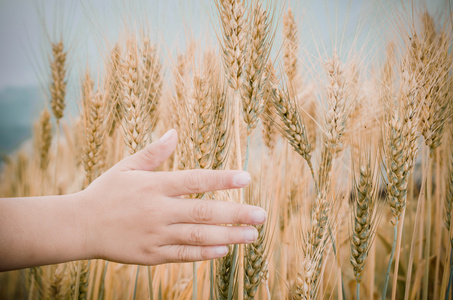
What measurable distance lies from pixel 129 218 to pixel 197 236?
0.17 metres

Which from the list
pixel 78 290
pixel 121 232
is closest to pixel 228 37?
pixel 121 232

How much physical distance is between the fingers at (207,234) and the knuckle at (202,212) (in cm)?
3

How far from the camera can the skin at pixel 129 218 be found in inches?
29.1

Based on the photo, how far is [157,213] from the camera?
74 cm

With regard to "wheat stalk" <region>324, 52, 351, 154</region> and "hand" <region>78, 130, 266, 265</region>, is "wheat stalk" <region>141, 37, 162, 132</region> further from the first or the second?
"wheat stalk" <region>324, 52, 351, 154</region>

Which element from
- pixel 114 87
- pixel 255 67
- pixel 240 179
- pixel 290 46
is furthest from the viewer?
pixel 114 87

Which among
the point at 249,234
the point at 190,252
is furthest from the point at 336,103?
the point at 190,252

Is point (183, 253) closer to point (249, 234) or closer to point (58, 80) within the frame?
point (249, 234)

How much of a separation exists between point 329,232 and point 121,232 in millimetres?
594

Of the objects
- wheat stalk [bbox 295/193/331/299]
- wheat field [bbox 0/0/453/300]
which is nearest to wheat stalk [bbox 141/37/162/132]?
wheat field [bbox 0/0/453/300]

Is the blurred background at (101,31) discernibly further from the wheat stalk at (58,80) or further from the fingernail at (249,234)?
the fingernail at (249,234)

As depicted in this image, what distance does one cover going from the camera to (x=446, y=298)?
991mm

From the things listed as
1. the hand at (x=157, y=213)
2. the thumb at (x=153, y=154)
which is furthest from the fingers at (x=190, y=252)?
the thumb at (x=153, y=154)

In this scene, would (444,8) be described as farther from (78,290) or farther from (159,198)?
(78,290)
